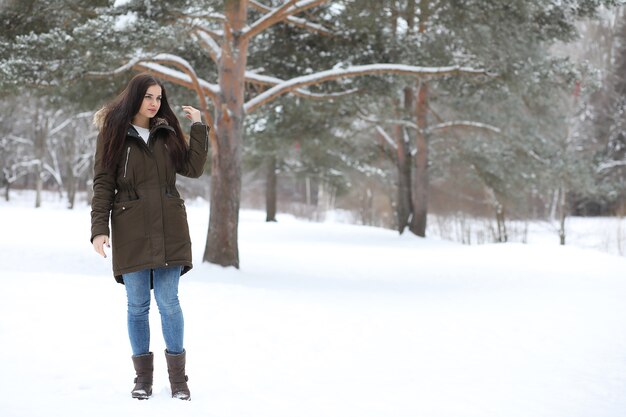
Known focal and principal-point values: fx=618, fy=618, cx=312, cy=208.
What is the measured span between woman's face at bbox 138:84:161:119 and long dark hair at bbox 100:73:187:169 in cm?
2

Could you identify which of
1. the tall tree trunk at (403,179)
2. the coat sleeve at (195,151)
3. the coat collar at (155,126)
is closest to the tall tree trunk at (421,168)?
the tall tree trunk at (403,179)

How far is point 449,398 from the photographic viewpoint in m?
3.83

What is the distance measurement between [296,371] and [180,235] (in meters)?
1.55

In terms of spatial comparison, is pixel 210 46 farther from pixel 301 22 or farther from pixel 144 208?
pixel 144 208

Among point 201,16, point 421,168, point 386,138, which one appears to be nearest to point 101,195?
point 201,16

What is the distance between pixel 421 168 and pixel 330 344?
45.7ft

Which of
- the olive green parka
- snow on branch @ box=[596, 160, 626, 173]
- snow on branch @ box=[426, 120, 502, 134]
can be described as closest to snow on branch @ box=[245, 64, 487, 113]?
the olive green parka

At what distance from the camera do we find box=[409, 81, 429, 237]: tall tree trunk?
59.7ft

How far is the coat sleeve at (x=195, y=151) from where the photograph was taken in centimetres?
351

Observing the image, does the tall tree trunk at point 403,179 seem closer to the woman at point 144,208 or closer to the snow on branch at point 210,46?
the snow on branch at point 210,46

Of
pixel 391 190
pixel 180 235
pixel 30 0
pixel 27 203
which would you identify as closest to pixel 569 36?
pixel 30 0

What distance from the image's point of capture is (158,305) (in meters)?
3.42

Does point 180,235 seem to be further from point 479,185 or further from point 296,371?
point 479,185

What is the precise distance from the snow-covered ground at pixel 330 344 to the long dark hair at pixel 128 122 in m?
1.34
